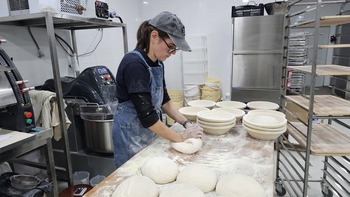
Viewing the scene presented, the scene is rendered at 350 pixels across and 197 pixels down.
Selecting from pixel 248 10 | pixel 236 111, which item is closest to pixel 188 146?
pixel 236 111

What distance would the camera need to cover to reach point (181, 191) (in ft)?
2.78

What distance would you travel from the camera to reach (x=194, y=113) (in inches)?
66.6

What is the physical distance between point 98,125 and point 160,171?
136cm

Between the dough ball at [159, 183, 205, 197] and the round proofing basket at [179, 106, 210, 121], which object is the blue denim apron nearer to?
the round proofing basket at [179, 106, 210, 121]

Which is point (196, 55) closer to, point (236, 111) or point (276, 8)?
point (276, 8)

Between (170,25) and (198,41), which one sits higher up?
(198,41)

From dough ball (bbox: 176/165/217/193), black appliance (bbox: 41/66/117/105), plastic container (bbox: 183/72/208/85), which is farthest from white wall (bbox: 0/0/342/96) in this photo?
dough ball (bbox: 176/165/217/193)

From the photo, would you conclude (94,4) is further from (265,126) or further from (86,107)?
(265,126)

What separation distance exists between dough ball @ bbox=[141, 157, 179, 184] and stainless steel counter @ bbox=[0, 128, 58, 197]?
28.7 inches

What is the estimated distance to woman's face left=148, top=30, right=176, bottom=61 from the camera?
1239 mm

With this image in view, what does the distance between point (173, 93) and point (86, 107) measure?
88.6 inches

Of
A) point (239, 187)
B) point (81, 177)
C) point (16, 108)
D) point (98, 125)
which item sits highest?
point (16, 108)

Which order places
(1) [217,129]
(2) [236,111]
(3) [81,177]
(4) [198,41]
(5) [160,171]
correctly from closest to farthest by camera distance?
(5) [160,171]
(1) [217,129]
(2) [236,111]
(3) [81,177]
(4) [198,41]

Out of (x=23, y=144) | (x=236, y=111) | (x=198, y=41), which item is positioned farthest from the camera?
(x=198, y=41)
